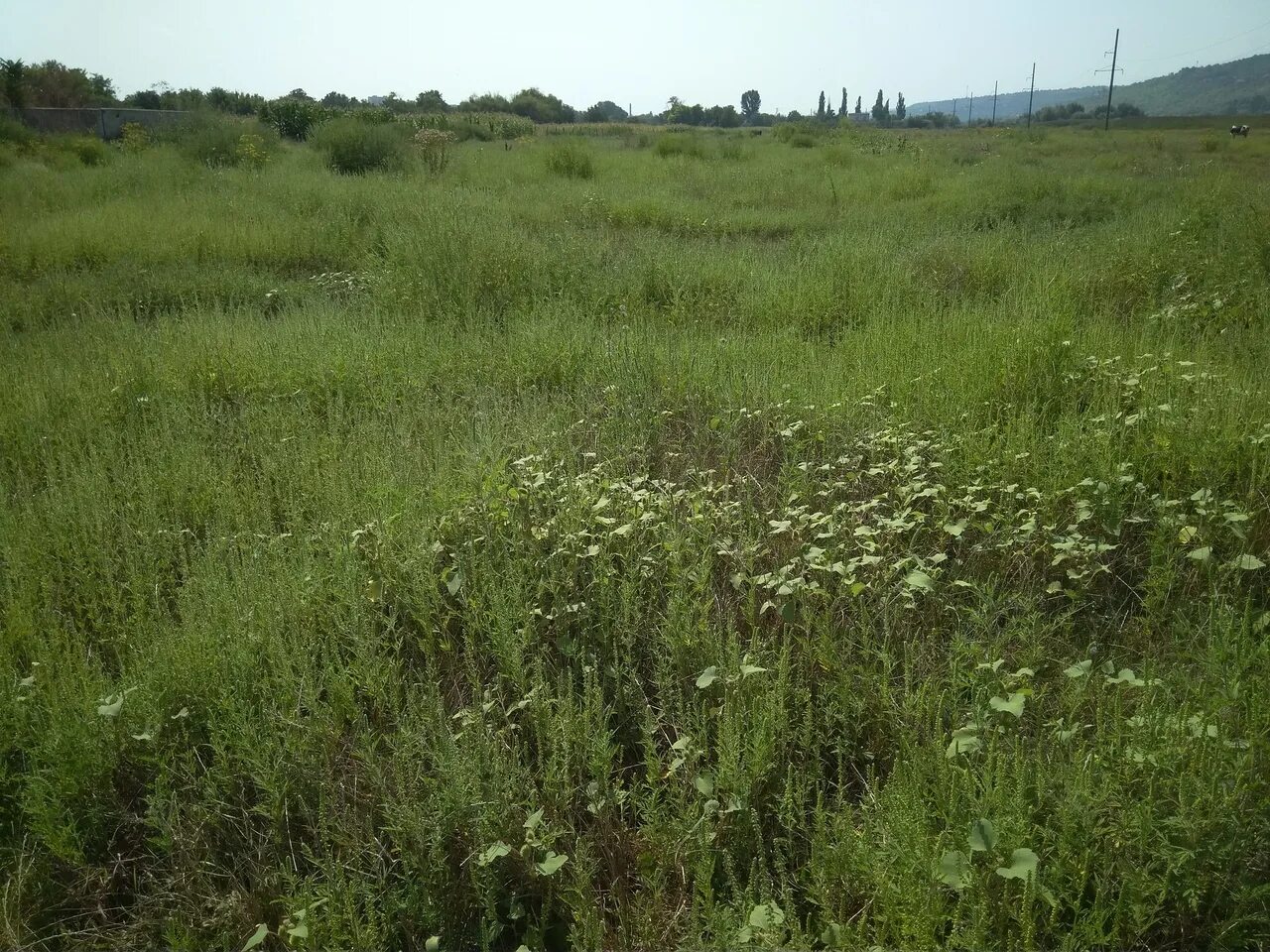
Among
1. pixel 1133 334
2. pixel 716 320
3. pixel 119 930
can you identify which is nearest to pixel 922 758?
pixel 119 930

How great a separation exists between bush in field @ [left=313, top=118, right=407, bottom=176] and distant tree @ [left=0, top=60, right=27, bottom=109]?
1425cm

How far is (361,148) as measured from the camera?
56.1 ft

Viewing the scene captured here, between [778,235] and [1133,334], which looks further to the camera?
[778,235]

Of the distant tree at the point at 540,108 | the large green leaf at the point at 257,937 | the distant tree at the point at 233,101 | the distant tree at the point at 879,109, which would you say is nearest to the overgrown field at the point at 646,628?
the large green leaf at the point at 257,937

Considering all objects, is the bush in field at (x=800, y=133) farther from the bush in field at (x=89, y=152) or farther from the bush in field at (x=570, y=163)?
the bush in field at (x=89, y=152)

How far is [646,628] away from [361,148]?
16.7 metres

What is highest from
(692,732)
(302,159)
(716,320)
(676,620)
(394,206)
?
(302,159)

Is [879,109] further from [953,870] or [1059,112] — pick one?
[953,870]

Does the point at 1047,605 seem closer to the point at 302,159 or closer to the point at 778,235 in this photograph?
the point at 778,235

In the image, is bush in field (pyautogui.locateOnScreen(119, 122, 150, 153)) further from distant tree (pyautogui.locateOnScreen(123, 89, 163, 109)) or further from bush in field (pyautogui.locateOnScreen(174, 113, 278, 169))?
distant tree (pyautogui.locateOnScreen(123, 89, 163, 109))

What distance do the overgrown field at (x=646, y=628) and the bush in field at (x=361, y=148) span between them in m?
11.1

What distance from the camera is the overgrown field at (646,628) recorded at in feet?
7.47

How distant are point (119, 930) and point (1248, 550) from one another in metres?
4.36

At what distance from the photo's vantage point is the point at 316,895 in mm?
2398
